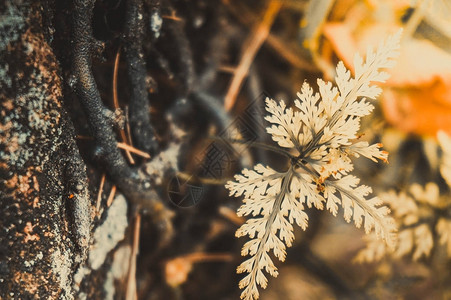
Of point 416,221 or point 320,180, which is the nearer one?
point 320,180

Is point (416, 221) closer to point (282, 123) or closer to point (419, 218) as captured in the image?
point (419, 218)

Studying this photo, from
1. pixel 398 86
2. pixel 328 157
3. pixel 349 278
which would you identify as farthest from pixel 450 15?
pixel 349 278

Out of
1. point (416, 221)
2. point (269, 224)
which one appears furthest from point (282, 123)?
point (416, 221)

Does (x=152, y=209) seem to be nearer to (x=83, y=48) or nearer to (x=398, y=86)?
(x=83, y=48)

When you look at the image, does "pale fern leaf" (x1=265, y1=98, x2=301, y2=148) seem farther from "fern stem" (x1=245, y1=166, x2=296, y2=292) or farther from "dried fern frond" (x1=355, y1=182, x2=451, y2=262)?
"dried fern frond" (x1=355, y1=182, x2=451, y2=262)

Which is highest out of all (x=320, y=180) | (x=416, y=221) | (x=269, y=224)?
(x=416, y=221)

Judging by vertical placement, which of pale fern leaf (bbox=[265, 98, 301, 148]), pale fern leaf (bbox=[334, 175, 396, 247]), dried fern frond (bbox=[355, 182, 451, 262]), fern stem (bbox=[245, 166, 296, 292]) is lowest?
fern stem (bbox=[245, 166, 296, 292])

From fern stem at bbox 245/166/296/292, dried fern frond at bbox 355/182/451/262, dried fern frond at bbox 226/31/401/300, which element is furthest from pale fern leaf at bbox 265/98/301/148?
dried fern frond at bbox 355/182/451/262

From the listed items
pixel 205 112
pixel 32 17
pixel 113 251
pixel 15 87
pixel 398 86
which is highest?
pixel 398 86
